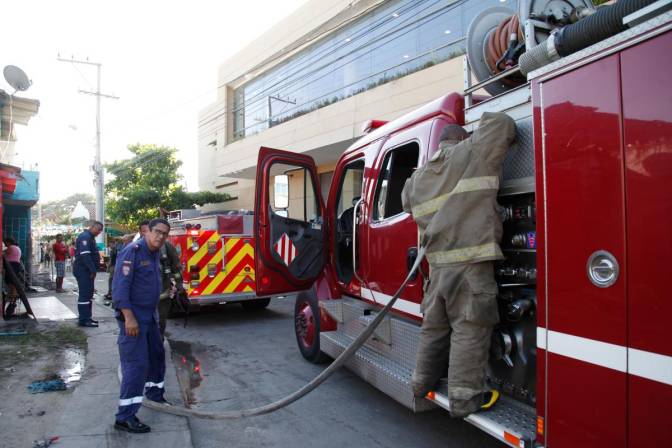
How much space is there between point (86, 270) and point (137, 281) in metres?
4.74

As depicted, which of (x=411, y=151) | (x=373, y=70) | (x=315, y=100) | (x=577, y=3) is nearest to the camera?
(x=577, y=3)

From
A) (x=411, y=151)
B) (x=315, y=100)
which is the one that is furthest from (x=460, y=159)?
(x=315, y=100)

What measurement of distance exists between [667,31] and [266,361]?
506 cm

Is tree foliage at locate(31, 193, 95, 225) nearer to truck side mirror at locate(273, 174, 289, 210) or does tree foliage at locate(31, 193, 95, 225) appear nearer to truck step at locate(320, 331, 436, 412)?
truck side mirror at locate(273, 174, 289, 210)

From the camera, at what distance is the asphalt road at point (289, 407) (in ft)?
11.6

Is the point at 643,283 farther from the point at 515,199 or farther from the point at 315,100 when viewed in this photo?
the point at 315,100

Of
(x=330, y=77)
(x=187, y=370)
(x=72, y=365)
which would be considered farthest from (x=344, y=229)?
(x=330, y=77)

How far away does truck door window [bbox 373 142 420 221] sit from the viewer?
4.09 m

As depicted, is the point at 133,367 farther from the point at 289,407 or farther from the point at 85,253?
the point at 85,253

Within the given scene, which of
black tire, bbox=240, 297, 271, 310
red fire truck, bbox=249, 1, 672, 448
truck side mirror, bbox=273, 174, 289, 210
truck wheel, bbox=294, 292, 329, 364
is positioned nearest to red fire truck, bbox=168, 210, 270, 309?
black tire, bbox=240, 297, 271, 310

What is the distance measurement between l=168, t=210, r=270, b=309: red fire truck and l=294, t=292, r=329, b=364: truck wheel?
3.04 meters

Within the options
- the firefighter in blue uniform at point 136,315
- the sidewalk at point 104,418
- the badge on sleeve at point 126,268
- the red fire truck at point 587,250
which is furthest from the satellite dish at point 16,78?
the red fire truck at point 587,250

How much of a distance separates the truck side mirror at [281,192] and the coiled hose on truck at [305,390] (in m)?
1.85

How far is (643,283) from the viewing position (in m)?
1.79
